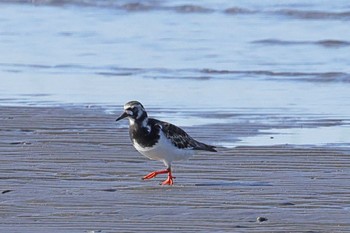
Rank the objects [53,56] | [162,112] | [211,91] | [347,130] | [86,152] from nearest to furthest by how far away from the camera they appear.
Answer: [86,152] → [347,130] → [162,112] → [211,91] → [53,56]

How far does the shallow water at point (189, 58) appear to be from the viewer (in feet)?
41.3

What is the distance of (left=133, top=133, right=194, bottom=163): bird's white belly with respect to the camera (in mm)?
8555

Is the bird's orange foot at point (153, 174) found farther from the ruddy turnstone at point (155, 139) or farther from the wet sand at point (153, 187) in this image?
the wet sand at point (153, 187)

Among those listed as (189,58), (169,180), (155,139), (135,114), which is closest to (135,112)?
(135,114)

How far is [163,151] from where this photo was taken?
8609 mm

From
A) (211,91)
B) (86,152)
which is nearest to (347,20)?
(211,91)

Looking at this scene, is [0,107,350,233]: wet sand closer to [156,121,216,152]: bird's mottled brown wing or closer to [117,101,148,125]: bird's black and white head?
[156,121,216,152]: bird's mottled brown wing

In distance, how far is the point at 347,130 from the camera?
10.8 metres

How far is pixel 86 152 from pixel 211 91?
4.17 metres

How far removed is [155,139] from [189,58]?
8.25 m

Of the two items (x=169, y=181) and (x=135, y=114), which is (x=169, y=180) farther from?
(x=135, y=114)

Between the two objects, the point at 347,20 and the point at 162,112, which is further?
the point at 347,20

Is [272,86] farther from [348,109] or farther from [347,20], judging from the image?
[347,20]

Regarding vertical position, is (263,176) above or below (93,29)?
below
